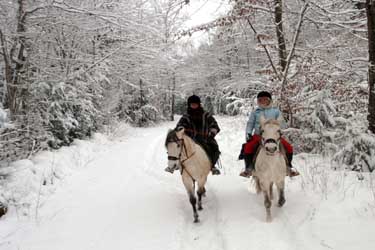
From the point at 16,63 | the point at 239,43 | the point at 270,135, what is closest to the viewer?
the point at 270,135

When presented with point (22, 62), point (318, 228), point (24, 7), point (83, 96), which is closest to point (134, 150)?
point (83, 96)

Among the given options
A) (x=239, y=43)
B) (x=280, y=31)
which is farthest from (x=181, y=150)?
(x=239, y=43)

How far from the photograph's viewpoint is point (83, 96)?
15500mm

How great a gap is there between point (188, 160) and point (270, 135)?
1887mm

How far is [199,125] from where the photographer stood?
7.39 m

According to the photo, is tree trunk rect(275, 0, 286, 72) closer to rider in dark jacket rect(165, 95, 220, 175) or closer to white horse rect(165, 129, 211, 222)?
rider in dark jacket rect(165, 95, 220, 175)

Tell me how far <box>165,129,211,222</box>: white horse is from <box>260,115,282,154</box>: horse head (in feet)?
5.17

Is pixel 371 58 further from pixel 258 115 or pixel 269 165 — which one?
pixel 269 165

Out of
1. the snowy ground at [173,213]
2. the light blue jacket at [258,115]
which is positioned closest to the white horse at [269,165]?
the snowy ground at [173,213]

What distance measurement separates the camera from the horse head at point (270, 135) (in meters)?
5.00

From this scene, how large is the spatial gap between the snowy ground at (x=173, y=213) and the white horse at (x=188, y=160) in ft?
1.90

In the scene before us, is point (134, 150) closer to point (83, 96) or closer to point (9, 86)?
point (83, 96)

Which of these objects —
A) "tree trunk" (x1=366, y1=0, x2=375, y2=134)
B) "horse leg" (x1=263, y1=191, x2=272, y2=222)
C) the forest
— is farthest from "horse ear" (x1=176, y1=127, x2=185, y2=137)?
"tree trunk" (x1=366, y1=0, x2=375, y2=134)

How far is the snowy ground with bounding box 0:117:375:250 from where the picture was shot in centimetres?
495
